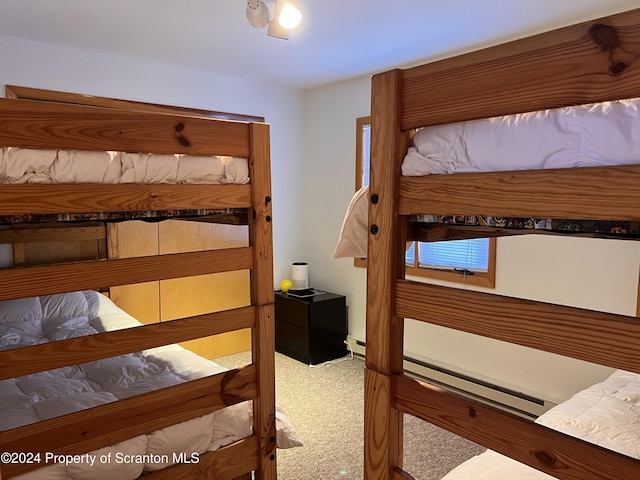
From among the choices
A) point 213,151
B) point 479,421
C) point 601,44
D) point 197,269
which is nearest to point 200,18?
point 213,151

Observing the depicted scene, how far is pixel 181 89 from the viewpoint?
3.61 meters

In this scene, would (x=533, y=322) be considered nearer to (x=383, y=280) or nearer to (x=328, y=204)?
(x=383, y=280)

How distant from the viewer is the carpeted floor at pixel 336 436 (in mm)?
2336

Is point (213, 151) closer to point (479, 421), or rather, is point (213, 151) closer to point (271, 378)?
point (271, 378)

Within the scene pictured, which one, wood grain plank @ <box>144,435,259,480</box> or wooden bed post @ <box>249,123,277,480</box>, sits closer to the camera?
wood grain plank @ <box>144,435,259,480</box>

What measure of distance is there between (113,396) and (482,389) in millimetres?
2320

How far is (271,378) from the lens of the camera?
5.77ft

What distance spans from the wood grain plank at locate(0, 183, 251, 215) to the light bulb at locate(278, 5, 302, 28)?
1077 mm

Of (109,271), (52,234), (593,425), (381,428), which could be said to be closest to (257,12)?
(109,271)

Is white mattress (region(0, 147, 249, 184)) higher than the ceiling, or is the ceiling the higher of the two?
the ceiling

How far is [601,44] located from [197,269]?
4.12 feet

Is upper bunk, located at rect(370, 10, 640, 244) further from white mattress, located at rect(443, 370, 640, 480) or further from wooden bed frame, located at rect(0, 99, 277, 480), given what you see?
white mattress, located at rect(443, 370, 640, 480)

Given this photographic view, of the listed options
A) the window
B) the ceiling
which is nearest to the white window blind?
the window

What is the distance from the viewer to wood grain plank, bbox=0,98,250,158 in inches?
47.6
